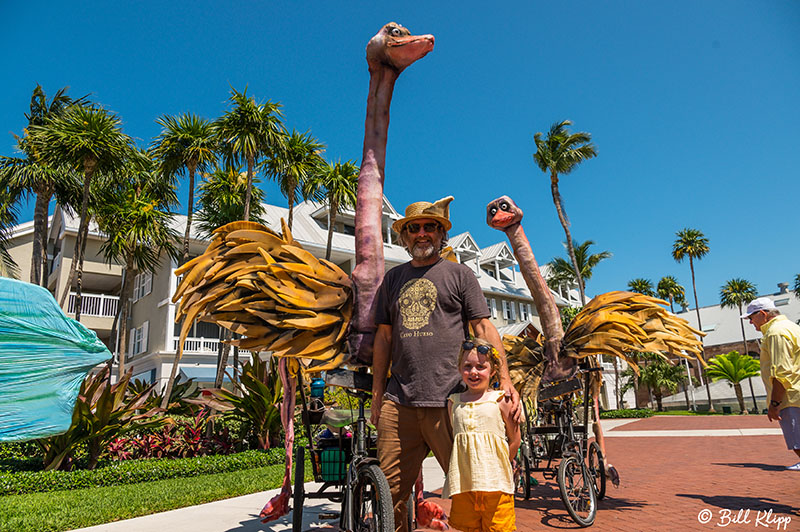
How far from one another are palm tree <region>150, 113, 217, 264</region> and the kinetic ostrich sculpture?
11.9 metres

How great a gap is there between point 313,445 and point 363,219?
6.22ft

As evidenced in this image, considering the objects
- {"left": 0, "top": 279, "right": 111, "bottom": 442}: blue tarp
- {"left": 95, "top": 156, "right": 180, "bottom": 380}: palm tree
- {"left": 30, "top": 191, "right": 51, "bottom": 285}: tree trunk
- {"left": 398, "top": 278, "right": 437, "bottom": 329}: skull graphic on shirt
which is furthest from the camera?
{"left": 95, "top": 156, "right": 180, "bottom": 380}: palm tree

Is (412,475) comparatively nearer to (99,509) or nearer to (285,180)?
(99,509)

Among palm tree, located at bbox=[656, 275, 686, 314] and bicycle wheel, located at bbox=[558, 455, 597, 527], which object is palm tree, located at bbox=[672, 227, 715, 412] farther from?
bicycle wheel, located at bbox=[558, 455, 597, 527]

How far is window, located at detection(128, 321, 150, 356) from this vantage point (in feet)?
70.0

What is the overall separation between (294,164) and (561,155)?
15368 millimetres

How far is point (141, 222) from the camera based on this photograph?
48.4ft

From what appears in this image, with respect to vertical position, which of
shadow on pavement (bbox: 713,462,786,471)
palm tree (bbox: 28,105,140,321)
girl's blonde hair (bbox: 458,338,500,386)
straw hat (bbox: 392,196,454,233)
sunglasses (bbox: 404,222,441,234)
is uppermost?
palm tree (bbox: 28,105,140,321)

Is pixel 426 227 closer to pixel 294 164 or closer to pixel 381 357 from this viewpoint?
pixel 381 357

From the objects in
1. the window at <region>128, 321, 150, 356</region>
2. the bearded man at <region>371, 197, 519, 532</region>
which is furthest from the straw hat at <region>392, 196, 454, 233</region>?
the window at <region>128, 321, 150, 356</region>

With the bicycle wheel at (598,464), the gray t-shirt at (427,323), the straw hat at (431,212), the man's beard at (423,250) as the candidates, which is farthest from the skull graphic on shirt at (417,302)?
the bicycle wheel at (598,464)

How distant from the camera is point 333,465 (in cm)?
402

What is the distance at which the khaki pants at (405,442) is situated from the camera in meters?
3.00

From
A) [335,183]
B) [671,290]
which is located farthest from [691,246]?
[335,183]
